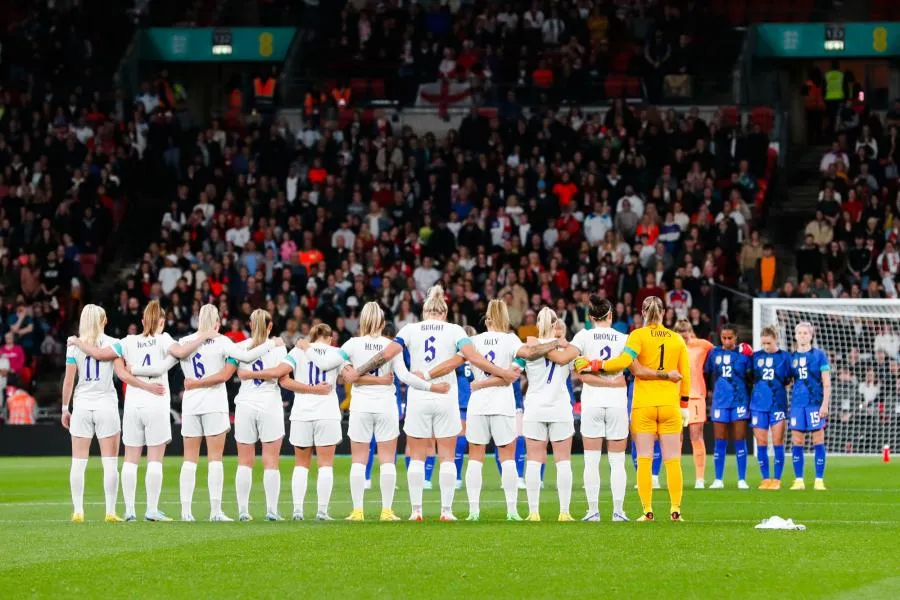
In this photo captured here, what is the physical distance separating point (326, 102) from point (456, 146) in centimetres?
442

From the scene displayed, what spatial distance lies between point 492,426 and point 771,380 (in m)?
7.08

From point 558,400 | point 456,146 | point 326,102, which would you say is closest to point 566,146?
point 456,146

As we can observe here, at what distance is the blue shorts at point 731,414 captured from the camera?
22406mm

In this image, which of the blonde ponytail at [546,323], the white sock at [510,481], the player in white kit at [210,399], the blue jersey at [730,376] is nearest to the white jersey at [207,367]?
the player in white kit at [210,399]

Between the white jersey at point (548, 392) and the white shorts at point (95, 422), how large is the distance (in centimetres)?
428

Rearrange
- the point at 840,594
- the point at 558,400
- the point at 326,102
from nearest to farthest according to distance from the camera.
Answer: the point at 840,594 → the point at 558,400 → the point at 326,102

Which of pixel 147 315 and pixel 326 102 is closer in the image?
pixel 147 315

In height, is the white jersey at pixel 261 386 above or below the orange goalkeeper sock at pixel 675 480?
above

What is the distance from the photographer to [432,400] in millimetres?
16094

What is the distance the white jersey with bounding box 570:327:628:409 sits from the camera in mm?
15961

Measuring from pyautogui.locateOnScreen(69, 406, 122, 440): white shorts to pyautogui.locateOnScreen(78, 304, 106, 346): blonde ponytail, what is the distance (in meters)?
0.71

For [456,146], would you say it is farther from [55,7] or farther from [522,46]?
[55,7]

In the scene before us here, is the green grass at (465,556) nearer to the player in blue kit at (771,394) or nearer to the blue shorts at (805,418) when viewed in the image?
the blue shorts at (805,418)

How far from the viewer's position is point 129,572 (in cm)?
1199
